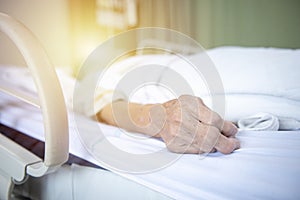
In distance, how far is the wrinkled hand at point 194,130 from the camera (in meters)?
0.58

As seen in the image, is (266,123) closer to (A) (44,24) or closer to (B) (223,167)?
(B) (223,167)

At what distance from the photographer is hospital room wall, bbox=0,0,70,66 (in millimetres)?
2168

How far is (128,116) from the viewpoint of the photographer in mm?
848

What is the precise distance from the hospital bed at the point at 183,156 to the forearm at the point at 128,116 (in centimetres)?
5

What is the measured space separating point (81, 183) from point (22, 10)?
2.01 m

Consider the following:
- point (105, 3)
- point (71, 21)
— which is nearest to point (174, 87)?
point (105, 3)

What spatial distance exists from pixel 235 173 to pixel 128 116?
0.42m

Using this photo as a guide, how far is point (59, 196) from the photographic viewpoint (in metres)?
0.74

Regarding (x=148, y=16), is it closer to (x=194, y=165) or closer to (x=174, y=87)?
(x=174, y=87)

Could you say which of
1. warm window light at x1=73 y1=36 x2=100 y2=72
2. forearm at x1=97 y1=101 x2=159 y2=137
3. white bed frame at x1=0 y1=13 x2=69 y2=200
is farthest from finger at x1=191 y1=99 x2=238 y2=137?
warm window light at x1=73 y1=36 x2=100 y2=72

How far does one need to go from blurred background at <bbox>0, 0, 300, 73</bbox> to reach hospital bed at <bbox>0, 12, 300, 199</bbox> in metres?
0.48

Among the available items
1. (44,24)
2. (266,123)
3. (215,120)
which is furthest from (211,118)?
(44,24)

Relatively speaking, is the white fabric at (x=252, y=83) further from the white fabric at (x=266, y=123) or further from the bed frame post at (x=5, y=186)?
the bed frame post at (x=5, y=186)

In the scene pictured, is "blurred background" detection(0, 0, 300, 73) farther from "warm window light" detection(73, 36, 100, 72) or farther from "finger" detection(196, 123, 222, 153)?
"finger" detection(196, 123, 222, 153)
